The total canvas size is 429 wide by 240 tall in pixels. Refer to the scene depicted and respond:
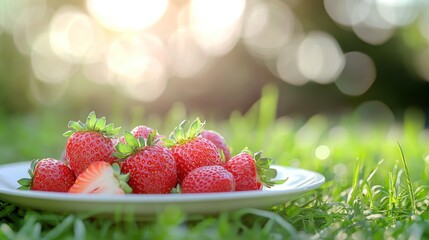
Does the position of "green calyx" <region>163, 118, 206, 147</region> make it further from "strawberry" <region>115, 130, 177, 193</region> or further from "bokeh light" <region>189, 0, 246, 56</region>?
"bokeh light" <region>189, 0, 246, 56</region>

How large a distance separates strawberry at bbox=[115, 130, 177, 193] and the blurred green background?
4.99 ft

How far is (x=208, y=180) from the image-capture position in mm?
1316

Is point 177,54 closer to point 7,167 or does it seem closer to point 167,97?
point 167,97

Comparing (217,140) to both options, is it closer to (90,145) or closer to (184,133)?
(184,133)

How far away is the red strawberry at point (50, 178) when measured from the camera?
55.5 inches

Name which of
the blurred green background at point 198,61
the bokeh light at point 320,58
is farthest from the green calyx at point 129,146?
the bokeh light at point 320,58

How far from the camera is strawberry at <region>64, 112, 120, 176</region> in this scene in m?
1.41

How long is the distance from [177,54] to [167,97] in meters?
0.50

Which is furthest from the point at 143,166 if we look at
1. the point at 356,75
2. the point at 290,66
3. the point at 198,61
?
the point at 356,75

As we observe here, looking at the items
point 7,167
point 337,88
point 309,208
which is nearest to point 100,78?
point 337,88

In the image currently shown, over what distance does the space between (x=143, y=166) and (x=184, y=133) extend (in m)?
0.18

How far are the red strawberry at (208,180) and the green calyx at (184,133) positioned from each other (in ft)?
0.46

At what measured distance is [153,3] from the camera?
595cm

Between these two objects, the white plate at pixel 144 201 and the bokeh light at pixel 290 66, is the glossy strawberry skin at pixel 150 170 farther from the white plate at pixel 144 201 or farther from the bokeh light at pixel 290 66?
the bokeh light at pixel 290 66
